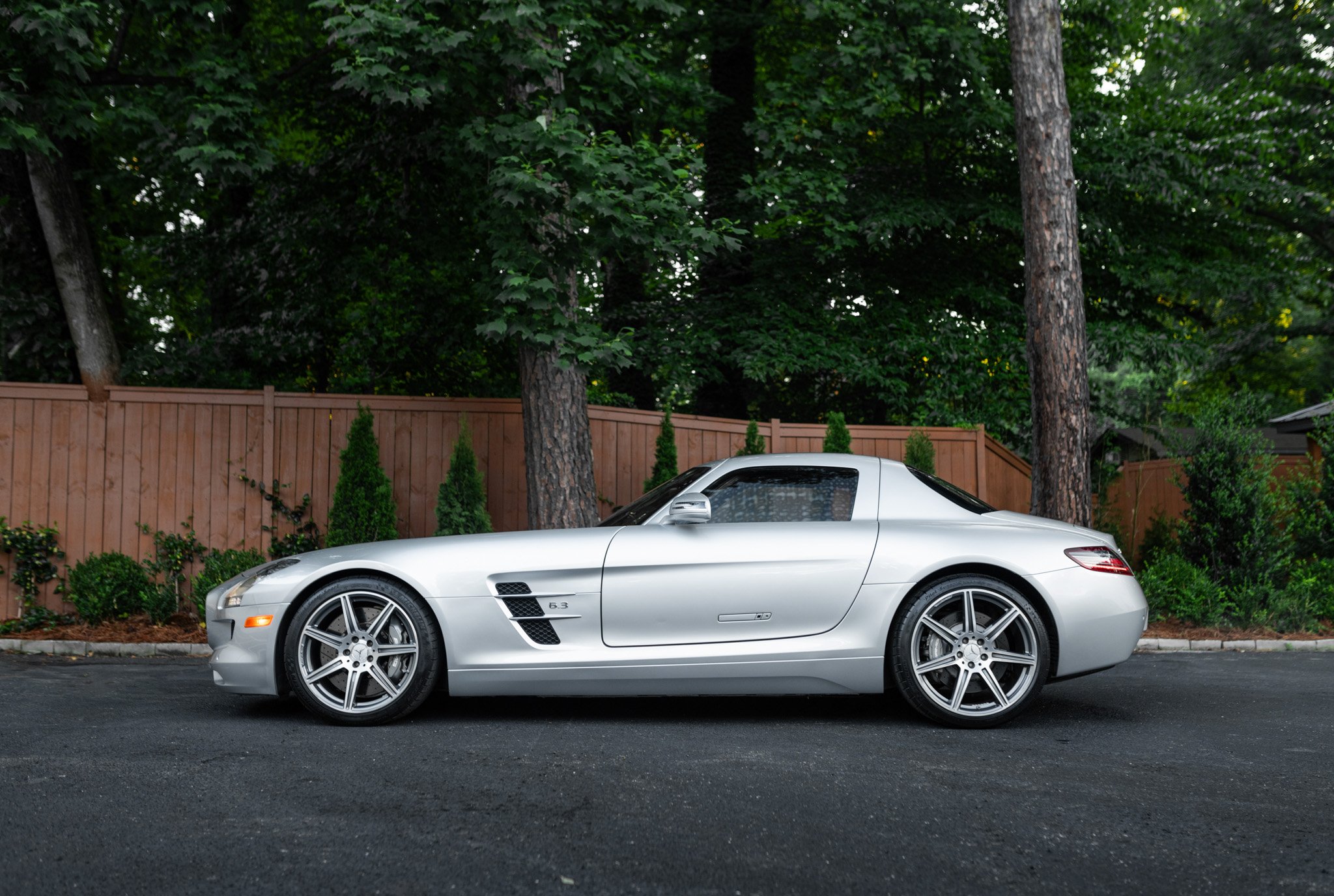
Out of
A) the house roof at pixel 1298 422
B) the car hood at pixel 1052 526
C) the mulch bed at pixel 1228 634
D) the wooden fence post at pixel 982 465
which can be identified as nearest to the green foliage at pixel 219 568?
the car hood at pixel 1052 526

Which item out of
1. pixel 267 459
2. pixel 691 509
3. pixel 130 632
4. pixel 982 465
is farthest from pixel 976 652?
pixel 982 465

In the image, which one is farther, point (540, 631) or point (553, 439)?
point (553, 439)

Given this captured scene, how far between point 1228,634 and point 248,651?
8.06 metres

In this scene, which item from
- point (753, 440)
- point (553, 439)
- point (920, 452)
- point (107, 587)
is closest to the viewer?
point (107, 587)

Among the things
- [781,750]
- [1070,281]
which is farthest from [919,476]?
[1070,281]

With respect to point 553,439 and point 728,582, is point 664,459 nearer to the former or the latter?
point 553,439

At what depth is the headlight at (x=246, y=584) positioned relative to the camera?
5.52 m

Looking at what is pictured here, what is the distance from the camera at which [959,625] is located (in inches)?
215

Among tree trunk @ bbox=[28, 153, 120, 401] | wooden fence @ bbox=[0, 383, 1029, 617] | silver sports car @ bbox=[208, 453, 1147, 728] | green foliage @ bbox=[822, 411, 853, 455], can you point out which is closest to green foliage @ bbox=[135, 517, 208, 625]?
wooden fence @ bbox=[0, 383, 1029, 617]

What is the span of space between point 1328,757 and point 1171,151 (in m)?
11.7

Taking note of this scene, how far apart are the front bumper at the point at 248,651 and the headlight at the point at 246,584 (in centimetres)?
4

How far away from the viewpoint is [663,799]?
3963 millimetres

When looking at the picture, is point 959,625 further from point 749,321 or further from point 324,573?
point 749,321

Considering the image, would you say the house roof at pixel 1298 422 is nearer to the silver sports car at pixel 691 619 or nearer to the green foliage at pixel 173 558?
the silver sports car at pixel 691 619
